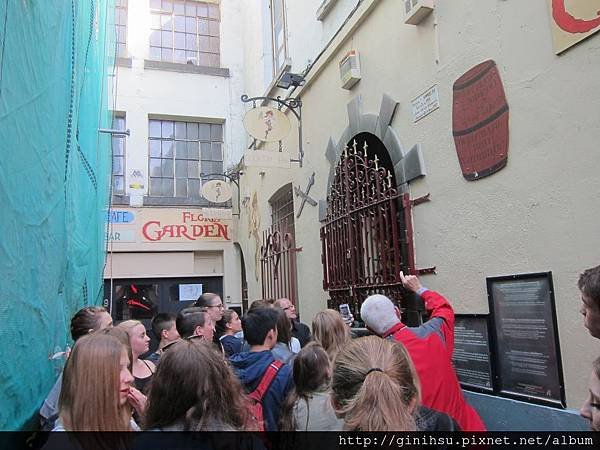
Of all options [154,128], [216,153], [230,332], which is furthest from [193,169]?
[230,332]

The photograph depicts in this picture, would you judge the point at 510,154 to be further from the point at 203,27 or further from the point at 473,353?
the point at 203,27

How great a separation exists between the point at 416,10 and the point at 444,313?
2.63m

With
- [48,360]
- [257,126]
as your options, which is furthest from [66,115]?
[257,126]

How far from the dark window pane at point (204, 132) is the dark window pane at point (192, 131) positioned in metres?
0.12

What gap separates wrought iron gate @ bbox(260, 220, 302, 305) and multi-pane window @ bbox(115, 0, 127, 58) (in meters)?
6.00

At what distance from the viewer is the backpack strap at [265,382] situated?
2.61 meters

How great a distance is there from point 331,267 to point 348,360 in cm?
409

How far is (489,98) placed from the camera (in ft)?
11.6

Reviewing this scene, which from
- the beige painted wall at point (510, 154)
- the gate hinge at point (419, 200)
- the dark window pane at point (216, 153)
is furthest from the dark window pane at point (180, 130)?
the gate hinge at point (419, 200)

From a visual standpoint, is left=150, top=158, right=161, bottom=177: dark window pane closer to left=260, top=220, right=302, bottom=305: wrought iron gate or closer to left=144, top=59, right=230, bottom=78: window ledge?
left=144, top=59, right=230, bottom=78: window ledge

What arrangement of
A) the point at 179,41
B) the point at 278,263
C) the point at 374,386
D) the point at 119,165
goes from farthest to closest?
the point at 179,41 → the point at 119,165 → the point at 278,263 → the point at 374,386

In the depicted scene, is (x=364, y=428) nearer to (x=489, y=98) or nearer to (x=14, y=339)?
(x=14, y=339)

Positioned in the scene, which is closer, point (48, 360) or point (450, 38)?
point (48, 360)

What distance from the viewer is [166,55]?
40.1 feet
